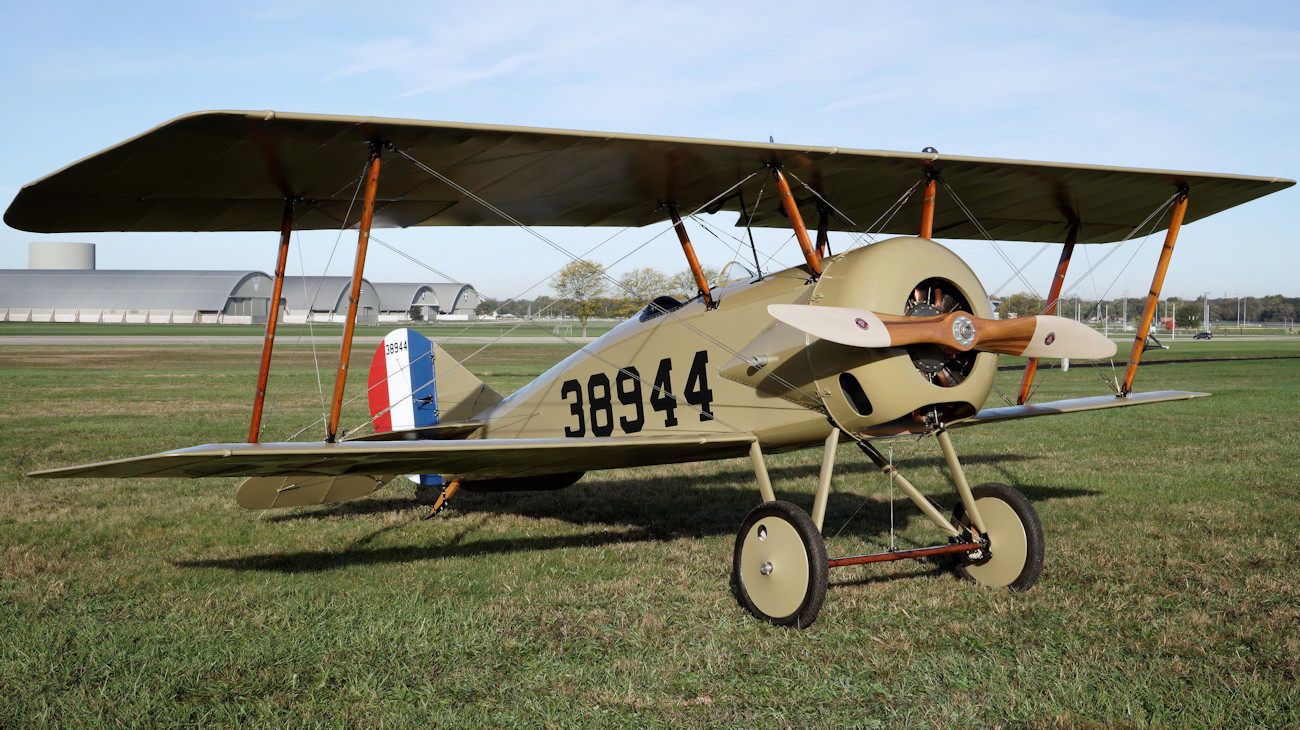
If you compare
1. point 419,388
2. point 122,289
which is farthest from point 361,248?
point 122,289

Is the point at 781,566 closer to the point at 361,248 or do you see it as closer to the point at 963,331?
the point at 963,331

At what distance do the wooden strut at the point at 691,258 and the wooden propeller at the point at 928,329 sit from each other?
1214 millimetres

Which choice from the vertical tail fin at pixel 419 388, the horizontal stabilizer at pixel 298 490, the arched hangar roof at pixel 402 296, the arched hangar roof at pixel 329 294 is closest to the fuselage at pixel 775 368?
the horizontal stabilizer at pixel 298 490

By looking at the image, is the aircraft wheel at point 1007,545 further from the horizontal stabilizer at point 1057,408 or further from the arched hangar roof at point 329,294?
the arched hangar roof at point 329,294

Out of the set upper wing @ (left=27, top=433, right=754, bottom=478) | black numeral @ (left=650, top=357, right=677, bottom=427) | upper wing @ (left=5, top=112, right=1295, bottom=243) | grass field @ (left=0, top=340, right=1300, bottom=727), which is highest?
upper wing @ (left=5, top=112, right=1295, bottom=243)

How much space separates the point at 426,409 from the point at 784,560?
193 inches

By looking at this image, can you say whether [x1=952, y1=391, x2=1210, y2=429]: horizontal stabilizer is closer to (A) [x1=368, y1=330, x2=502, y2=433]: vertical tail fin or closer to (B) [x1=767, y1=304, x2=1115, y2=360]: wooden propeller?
(B) [x1=767, y1=304, x2=1115, y2=360]: wooden propeller

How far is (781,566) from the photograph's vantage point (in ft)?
17.4

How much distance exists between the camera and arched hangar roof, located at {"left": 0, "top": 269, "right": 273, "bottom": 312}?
9400 centimetres

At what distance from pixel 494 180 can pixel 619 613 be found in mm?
2891

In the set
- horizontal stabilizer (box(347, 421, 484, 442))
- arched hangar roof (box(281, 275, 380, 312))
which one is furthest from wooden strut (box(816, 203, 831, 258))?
arched hangar roof (box(281, 275, 380, 312))

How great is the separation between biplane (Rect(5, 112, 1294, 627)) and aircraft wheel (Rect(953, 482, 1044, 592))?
14 millimetres

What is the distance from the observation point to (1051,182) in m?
7.06

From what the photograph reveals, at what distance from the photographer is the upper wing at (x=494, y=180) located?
5.12 meters
